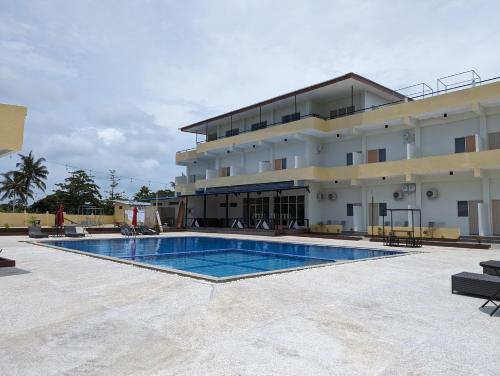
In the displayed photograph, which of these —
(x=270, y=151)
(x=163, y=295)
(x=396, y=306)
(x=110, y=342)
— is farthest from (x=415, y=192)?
(x=110, y=342)

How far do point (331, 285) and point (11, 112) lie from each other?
894 centimetres

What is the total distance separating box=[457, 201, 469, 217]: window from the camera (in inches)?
888

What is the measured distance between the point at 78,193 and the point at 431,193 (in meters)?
50.0

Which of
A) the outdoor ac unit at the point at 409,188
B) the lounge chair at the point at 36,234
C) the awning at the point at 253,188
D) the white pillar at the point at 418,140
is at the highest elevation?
the white pillar at the point at 418,140

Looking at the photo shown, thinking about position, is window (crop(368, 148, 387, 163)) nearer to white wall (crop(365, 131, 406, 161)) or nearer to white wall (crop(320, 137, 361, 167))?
white wall (crop(365, 131, 406, 161))

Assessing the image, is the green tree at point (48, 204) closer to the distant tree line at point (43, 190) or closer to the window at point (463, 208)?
the distant tree line at point (43, 190)

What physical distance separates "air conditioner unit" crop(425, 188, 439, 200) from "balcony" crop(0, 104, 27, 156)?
22.3m

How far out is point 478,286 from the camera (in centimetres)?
723

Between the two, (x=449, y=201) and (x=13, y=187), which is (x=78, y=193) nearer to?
(x=13, y=187)

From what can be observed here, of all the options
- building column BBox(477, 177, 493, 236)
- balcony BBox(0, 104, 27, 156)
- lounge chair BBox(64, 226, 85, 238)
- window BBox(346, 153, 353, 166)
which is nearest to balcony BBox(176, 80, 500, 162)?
window BBox(346, 153, 353, 166)

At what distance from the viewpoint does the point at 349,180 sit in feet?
92.2

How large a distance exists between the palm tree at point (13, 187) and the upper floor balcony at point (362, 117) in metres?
35.6

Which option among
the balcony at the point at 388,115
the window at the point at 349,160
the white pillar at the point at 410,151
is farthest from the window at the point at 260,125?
the white pillar at the point at 410,151

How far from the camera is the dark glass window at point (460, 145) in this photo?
75.2ft
